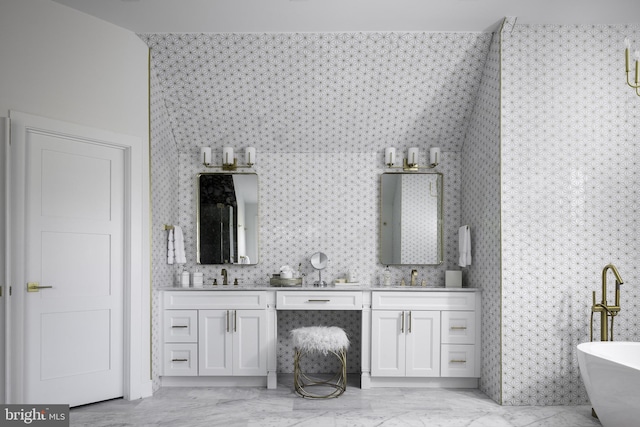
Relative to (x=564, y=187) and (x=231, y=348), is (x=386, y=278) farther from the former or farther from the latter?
(x=564, y=187)

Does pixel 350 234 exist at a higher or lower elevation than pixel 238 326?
higher

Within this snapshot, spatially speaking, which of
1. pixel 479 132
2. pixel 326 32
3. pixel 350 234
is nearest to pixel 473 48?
pixel 479 132

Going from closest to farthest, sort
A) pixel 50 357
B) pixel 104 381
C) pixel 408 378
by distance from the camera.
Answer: pixel 50 357 < pixel 104 381 < pixel 408 378

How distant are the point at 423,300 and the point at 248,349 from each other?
156 cm

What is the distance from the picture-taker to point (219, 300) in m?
4.29

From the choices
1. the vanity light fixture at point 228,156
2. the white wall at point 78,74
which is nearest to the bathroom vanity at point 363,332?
the white wall at point 78,74

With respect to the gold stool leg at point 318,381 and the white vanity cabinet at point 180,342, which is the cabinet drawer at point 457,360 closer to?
the gold stool leg at point 318,381

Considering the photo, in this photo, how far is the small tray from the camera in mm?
4480

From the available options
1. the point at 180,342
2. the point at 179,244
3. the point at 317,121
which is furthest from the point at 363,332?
the point at 317,121

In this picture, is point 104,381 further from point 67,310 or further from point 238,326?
point 238,326

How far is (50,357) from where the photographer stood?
11.3 feet

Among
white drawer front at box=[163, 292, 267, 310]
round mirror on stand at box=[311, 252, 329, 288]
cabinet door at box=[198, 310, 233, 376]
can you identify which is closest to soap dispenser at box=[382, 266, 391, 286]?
round mirror on stand at box=[311, 252, 329, 288]

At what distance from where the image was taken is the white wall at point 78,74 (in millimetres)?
3250

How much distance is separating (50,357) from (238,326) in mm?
1428
